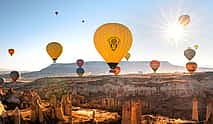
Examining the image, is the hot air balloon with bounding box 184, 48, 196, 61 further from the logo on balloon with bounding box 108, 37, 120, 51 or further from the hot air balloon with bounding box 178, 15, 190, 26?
the logo on balloon with bounding box 108, 37, 120, 51

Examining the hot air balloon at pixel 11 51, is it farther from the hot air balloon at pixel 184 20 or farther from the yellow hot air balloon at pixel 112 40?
the yellow hot air balloon at pixel 112 40

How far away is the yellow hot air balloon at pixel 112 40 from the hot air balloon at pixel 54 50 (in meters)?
24.1

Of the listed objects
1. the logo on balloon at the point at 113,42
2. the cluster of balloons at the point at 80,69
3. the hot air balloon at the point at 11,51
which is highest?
the hot air balloon at the point at 11,51

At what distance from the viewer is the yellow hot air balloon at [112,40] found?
25.1m

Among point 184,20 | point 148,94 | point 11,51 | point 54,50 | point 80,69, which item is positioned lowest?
point 148,94

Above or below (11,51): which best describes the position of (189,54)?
below

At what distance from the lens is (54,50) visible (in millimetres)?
48406

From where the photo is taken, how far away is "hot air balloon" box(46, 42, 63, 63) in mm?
48031

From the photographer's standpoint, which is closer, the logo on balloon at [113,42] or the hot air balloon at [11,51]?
the logo on balloon at [113,42]

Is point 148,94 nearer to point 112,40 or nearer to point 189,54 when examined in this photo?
point 112,40

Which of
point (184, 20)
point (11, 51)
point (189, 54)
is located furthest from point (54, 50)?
point (189, 54)

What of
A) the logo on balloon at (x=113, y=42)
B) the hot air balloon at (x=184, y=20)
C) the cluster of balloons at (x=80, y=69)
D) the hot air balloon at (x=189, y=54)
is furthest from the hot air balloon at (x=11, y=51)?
the hot air balloon at (x=189, y=54)

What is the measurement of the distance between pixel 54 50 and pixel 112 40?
1014 inches

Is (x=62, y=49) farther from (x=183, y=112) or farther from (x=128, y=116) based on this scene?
(x=128, y=116)
